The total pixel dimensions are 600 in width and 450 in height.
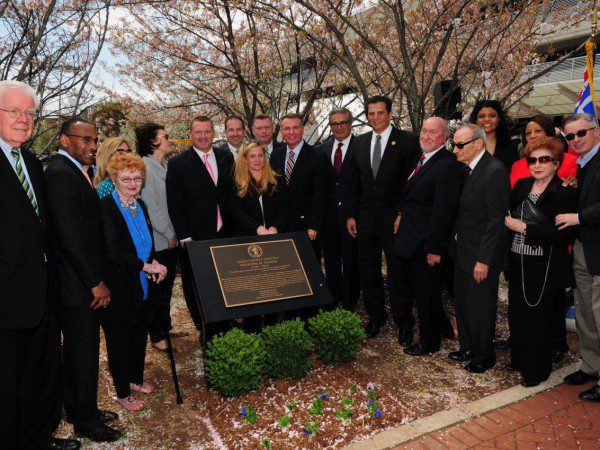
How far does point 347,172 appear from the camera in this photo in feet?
18.5

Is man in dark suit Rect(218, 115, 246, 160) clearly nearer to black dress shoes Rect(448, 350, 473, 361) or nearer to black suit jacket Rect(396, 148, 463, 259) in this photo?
black suit jacket Rect(396, 148, 463, 259)

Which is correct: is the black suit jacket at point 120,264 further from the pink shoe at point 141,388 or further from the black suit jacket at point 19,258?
the pink shoe at point 141,388

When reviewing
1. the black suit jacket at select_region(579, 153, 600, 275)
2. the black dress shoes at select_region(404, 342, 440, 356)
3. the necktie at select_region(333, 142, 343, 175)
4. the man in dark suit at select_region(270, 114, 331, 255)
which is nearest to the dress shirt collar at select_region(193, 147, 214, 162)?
the man in dark suit at select_region(270, 114, 331, 255)

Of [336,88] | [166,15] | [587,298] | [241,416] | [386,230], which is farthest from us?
[336,88]

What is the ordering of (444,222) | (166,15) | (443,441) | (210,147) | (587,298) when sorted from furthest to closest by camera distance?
1. (166,15)
2. (210,147)
3. (444,222)
4. (587,298)
5. (443,441)

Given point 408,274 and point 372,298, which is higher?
point 408,274

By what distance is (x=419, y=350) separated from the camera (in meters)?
5.00

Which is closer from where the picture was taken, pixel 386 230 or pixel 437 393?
pixel 437 393

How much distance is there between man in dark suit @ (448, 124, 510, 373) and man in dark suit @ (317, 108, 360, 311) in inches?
63.5

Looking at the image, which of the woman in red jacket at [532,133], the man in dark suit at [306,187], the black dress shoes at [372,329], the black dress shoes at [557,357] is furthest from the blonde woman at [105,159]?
the black dress shoes at [557,357]

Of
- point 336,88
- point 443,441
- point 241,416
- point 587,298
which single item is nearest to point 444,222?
point 587,298

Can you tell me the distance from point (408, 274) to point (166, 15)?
6924 millimetres

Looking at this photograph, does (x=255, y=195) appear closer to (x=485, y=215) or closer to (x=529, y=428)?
(x=485, y=215)

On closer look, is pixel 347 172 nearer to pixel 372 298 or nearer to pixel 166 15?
pixel 372 298
